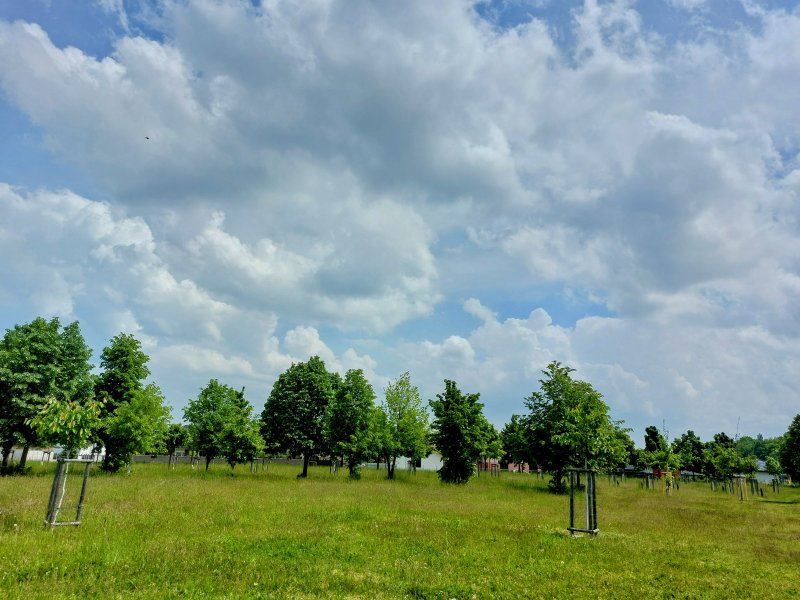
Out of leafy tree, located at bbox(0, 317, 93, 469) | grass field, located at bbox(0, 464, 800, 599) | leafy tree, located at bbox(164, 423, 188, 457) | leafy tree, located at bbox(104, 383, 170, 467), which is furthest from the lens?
leafy tree, located at bbox(164, 423, 188, 457)

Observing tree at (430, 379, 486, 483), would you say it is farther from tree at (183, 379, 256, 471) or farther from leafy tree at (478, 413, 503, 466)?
tree at (183, 379, 256, 471)

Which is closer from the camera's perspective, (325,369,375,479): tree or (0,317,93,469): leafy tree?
(0,317,93,469): leafy tree

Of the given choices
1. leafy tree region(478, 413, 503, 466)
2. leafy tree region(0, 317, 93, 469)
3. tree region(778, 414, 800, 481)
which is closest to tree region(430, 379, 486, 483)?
leafy tree region(478, 413, 503, 466)

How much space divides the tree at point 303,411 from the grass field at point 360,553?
2765 centimetres

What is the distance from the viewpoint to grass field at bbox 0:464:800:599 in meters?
11.4

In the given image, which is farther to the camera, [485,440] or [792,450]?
[792,450]

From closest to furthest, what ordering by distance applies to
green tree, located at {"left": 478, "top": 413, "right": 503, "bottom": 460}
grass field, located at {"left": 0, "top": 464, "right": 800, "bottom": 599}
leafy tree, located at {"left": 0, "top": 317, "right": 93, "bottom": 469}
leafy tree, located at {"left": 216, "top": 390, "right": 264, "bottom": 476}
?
grass field, located at {"left": 0, "top": 464, "right": 800, "bottom": 599} < leafy tree, located at {"left": 0, "top": 317, "right": 93, "bottom": 469} < leafy tree, located at {"left": 216, "top": 390, "right": 264, "bottom": 476} < green tree, located at {"left": 478, "top": 413, "right": 503, "bottom": 460}

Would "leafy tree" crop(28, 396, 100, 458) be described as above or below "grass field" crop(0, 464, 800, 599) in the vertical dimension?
above

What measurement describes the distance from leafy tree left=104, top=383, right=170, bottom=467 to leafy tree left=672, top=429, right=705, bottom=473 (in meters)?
83.5

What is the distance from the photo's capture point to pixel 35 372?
1553 inches

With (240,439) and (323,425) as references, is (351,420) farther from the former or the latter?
(240,439)

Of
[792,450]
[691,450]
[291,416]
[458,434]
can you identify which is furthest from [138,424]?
[691,450]

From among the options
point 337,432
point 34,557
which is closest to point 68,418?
point 34,557

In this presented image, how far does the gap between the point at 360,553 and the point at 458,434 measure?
123ft
